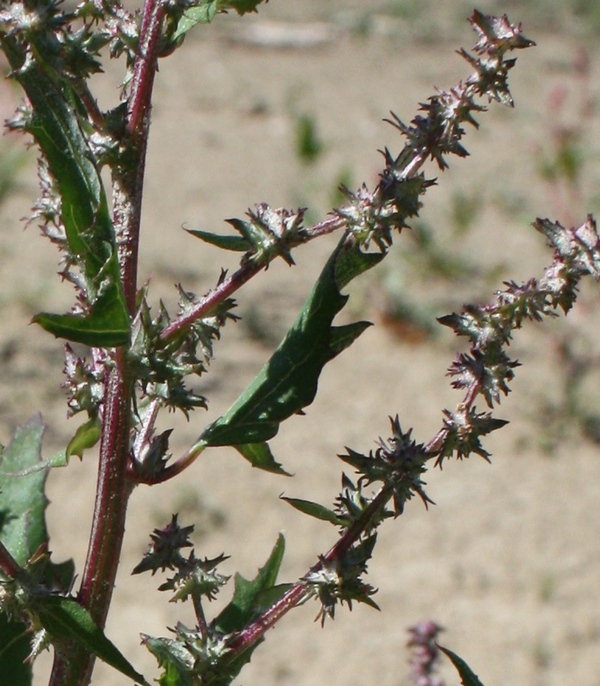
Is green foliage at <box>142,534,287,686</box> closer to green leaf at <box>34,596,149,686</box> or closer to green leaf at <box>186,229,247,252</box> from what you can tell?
green leaf at <box>34,596,149,686</box>

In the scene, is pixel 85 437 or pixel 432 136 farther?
pixel 85 437

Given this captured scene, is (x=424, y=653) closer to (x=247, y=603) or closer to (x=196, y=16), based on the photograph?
(x=247, y=603)

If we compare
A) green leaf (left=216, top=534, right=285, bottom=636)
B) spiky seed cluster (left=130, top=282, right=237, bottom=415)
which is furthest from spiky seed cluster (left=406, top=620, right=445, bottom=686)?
spiky seed cluster (left=130, top=282, right=237, bottom=415)

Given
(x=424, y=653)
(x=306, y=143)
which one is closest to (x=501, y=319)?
(x=424, y=653)

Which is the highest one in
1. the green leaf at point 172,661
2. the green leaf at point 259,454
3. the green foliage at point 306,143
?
the green foliage at point 306,143

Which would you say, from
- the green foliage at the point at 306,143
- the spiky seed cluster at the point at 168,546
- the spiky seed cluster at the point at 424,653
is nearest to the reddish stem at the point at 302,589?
the spiky seed cluster at the point at 168,546

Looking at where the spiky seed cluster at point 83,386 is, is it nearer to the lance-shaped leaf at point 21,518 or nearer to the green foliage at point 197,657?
the lance-shaped leaf at point 21,518

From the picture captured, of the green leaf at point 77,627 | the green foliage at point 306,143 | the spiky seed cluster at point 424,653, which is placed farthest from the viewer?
the green foliage at point 306,143
